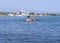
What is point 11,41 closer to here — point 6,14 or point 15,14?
point 15,14

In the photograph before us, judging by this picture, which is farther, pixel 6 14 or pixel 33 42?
pixel 6 14

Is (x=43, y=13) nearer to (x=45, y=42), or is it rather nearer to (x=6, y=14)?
(x=6, y=14)

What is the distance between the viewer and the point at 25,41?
86.1ft

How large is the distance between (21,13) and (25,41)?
13724 centimetres

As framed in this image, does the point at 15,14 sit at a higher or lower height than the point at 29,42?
lower

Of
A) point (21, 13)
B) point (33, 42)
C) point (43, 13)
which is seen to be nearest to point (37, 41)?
point (33, 42)

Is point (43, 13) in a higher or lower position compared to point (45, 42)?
lower

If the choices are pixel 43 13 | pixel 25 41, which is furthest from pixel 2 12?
pixel 25 41

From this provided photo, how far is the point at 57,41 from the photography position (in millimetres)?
26172

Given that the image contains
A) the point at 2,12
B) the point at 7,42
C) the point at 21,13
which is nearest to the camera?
the point at 7,42

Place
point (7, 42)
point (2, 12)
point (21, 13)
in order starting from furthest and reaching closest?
point (2, 12) → point (21, 13) → point (7, 42)

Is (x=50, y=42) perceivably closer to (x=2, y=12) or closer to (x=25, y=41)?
(x=25, y=41)

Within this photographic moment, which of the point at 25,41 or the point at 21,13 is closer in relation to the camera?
the point at 25,41

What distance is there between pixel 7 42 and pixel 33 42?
7.70 feet
